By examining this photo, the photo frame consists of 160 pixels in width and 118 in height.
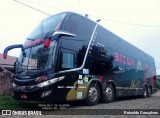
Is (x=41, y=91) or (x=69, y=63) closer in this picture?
(x=41, y=91)

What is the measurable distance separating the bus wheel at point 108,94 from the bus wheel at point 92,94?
700 mm

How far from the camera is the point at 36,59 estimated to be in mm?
8344

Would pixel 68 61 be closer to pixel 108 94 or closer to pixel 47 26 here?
pixel 47 26

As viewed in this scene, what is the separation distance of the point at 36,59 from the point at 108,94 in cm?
434

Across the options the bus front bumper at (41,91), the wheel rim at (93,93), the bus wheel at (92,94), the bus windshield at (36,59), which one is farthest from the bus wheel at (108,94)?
the bus windshield at (36,59)

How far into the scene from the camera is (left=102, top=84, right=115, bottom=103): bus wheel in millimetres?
10727

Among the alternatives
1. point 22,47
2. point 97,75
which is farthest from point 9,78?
point 97,75

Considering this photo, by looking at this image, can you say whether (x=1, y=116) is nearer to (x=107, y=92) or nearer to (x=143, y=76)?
(x=107, y=92)

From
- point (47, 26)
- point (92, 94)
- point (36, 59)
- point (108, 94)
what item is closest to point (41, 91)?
point (36, 59)

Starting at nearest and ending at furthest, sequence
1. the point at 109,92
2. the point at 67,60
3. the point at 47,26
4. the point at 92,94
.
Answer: the point at 67,60
the point at 47,26
the point at 92,94
the point at 109,92

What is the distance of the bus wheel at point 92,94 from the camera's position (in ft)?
30.6

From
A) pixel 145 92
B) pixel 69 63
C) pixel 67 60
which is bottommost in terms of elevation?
pixel 145 92

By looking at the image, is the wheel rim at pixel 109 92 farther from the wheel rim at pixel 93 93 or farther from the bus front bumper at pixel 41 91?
the bus front bumper at pixel 41 91

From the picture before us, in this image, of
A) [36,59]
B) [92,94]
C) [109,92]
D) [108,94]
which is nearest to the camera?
[36,59]
